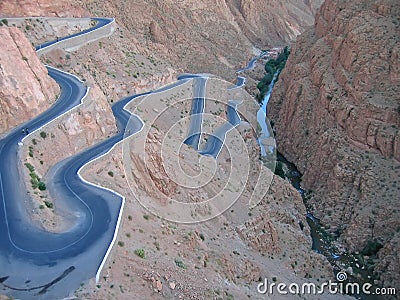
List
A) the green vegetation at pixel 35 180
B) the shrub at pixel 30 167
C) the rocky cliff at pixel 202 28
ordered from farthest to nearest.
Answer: the rocky cliff at pixel 202 28, the shrub at pixel 30 167, the green vegetation at pixel 35 180

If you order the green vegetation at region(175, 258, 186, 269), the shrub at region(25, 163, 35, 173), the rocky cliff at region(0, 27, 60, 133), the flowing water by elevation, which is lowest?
the flowing water

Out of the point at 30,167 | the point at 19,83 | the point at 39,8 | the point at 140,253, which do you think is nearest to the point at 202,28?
the point at 39,8

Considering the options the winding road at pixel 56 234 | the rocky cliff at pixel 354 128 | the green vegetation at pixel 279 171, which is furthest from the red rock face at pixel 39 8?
the rocky cliff at pixel 354 128

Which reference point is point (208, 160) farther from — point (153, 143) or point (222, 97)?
point (222, 97)

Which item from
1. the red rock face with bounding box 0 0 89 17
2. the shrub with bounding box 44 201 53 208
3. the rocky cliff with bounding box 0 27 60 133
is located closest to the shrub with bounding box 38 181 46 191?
the shrub with bounding box 44 201 53 208

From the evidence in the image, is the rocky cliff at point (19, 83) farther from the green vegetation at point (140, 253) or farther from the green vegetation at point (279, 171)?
the green vegetation at point (279, 171)

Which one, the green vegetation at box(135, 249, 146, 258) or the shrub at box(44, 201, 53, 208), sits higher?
the shrub at box(44, 201, 53, 208)

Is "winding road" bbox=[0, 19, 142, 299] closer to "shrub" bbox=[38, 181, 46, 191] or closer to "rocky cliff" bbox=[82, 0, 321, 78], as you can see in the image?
"shrub" bbox=[38, 181, 46, 191]
